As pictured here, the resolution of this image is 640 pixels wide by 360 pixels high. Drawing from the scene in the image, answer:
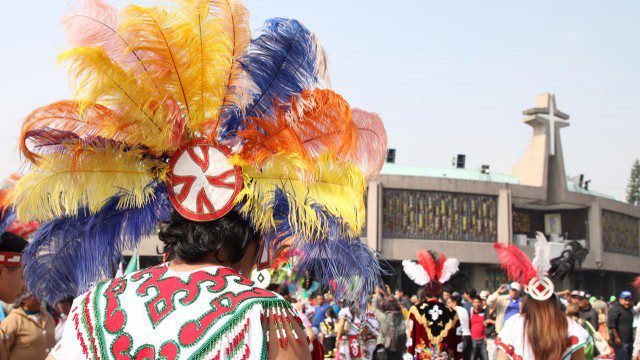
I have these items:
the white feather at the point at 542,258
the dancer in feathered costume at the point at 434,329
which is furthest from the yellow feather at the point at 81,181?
the dancer in feathered costume at the point at 434,329

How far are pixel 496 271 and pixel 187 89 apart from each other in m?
36.5

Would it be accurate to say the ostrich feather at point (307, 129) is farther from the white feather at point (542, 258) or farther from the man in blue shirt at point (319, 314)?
the man in blue shirt at point (319, 314)

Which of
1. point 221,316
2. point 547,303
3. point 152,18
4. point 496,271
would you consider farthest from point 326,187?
point 496,271

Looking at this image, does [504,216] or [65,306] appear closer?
[65,306]

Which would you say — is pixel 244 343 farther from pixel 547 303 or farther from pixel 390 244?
pixel 390 244

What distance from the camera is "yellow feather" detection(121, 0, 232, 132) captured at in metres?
2.33

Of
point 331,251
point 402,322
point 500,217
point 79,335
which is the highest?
point 500,217

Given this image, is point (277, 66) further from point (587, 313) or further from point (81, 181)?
point (587, 313)

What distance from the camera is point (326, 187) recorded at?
93.8 inches

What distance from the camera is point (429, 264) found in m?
9.89

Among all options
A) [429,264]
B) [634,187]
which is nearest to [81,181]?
[429,264]

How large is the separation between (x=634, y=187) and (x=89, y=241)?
3373 inches

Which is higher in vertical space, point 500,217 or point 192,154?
point 500,217

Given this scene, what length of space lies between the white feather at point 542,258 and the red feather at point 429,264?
149 inches
